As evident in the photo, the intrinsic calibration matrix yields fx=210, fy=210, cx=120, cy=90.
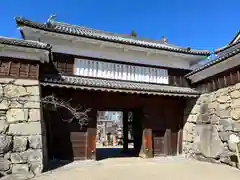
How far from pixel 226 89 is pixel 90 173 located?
5391 millimetres

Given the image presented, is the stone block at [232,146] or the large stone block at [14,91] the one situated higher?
the large stone block at [14,91]

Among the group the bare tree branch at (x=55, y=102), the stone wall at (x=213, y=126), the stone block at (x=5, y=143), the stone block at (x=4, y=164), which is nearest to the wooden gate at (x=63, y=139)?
the bare tree branch at (x=55, y=102)

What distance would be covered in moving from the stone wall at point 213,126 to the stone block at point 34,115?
5.95 m

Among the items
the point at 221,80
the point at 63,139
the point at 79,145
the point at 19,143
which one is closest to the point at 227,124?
the point at 221,80

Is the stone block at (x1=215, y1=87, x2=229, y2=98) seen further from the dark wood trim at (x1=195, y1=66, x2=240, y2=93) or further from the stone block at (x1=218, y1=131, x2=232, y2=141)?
the stone block at (x1=218, y1=131, x2=232, y2=141)

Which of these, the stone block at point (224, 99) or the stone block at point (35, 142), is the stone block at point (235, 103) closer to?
the stone block at point (224, 99)

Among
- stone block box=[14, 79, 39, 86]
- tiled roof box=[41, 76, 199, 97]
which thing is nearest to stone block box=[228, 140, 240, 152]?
tiled roof box=[41, 76, 199, 97]

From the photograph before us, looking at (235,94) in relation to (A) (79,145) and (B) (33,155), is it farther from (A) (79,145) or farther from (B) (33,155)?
(B) (33,155)

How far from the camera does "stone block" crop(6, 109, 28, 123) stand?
Result: 577cm

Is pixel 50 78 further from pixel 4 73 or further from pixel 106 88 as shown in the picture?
pixel 106 88

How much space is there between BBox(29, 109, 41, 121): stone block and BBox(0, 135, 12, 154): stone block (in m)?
0.76

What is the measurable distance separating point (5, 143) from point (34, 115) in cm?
101

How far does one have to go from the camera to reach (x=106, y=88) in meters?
7.23

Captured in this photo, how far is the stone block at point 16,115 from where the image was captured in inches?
227
